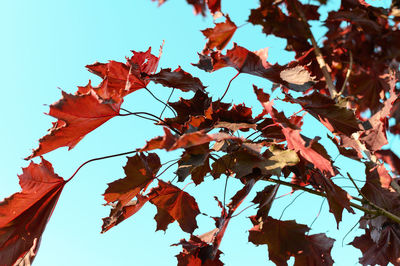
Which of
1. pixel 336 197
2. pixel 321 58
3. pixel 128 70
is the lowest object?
pixel 336 197

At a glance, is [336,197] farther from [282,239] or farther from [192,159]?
[192,159]

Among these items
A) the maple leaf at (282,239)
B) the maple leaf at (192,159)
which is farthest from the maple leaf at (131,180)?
the maple leaf at (282,239)

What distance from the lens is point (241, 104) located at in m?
0.93

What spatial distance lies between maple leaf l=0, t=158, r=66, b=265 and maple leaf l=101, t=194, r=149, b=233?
0.19 m

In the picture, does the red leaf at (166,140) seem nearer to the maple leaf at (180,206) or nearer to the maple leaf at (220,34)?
the maple leaf at (180,206)

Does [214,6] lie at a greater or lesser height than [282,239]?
greater

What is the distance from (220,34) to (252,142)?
40 centimetres

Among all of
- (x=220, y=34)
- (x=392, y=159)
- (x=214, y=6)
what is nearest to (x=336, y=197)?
(x=392, y=159)

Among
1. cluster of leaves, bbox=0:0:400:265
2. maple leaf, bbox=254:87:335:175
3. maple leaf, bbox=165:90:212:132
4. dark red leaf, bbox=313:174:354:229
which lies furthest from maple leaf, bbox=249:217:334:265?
maple leaf, bbox=165:90:212:132

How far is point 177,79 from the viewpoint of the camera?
99 centimetres

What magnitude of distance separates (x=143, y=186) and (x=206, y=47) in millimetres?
522

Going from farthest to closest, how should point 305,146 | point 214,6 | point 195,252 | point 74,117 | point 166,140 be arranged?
point 214,6
point 195,252
point 74,117
point 305,146
point 166,140

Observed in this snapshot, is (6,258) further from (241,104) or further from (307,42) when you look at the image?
(307,42)

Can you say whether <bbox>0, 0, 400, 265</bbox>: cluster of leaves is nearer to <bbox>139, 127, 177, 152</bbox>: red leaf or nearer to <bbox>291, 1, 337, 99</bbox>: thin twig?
<bbox>291, 1, 337, 99</bbox>: thin twig
